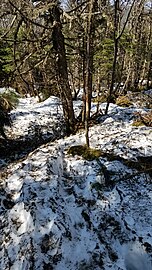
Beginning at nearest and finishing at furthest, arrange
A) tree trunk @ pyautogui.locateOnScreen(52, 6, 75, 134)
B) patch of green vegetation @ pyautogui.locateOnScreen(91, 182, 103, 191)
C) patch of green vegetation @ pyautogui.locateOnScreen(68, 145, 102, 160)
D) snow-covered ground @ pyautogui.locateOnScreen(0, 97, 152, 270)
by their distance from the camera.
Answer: snow-covered ground @ pyautogui.locateOnScreen(0, 97, 152, 270)
patch of green vegetation @ pyautogui.locateOnScreen(91, 182, 103, 191)
patch of green vegetation @ pyautogui.locateOnScreen(68, 145, 102, 160)
tree trunk @ pyautogui.locateOnScreen(52, 6, 75, 134)

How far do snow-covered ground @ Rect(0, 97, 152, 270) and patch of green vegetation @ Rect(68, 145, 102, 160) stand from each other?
0.40ft

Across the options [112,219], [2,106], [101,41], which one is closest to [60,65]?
[2,106]

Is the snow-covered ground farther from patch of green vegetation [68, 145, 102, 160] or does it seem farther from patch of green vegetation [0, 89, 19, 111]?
patch of green vegetation [0, 89, 19, 111]

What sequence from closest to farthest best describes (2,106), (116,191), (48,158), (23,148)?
(116,191) → (48,158) → (2,106) → (23,148)

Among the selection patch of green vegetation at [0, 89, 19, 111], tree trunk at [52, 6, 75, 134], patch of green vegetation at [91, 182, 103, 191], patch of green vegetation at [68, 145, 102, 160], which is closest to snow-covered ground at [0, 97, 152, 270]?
patch of green vegetation at [91, 182, 103, 191]

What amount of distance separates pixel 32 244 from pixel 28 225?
13.5 inches

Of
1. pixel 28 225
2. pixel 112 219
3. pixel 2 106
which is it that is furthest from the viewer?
pixel 2 106

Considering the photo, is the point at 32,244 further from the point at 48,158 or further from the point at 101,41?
the point at 101,41

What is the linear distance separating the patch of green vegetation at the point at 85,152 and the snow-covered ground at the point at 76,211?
123mm

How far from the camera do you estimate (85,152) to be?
6633 millimetres

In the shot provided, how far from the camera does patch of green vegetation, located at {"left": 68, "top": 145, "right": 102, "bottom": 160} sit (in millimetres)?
6496

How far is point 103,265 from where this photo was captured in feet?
13.9

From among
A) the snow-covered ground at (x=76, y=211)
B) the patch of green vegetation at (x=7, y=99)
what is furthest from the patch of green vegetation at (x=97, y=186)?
the patch of green vegetation at (x=7, y=99)

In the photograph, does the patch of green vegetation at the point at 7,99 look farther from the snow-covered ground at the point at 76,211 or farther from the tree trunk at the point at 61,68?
the snow-covered ground at the point at 76,211
